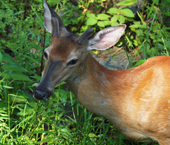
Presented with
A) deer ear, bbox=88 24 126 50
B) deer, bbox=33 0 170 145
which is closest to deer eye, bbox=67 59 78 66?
deer, bbox=33 0 170 145

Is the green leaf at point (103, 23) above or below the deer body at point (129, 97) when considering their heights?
above

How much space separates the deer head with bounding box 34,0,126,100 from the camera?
2.08m

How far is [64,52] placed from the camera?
217 cm

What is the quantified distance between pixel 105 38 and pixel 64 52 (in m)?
0.56

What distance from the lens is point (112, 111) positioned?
245cm

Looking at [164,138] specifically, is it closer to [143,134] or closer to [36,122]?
[143,134]

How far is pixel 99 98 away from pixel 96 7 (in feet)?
11.2

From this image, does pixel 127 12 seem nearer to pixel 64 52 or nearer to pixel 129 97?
pixel 129 97

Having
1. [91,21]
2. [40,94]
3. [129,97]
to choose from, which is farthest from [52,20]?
[91,21]

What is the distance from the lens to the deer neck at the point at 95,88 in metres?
2.38

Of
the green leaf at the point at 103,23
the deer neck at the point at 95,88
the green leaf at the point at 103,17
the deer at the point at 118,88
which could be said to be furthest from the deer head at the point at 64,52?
the green leaf at the point at 103,17

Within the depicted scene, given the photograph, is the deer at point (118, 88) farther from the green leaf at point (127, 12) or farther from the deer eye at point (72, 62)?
the green leaf at point (127, 12)

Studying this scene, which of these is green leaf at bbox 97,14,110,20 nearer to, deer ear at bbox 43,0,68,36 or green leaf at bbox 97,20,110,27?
green leaf at bbox 97,20,110,27

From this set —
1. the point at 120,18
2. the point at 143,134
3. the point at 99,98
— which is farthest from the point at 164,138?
the point at 120,18
